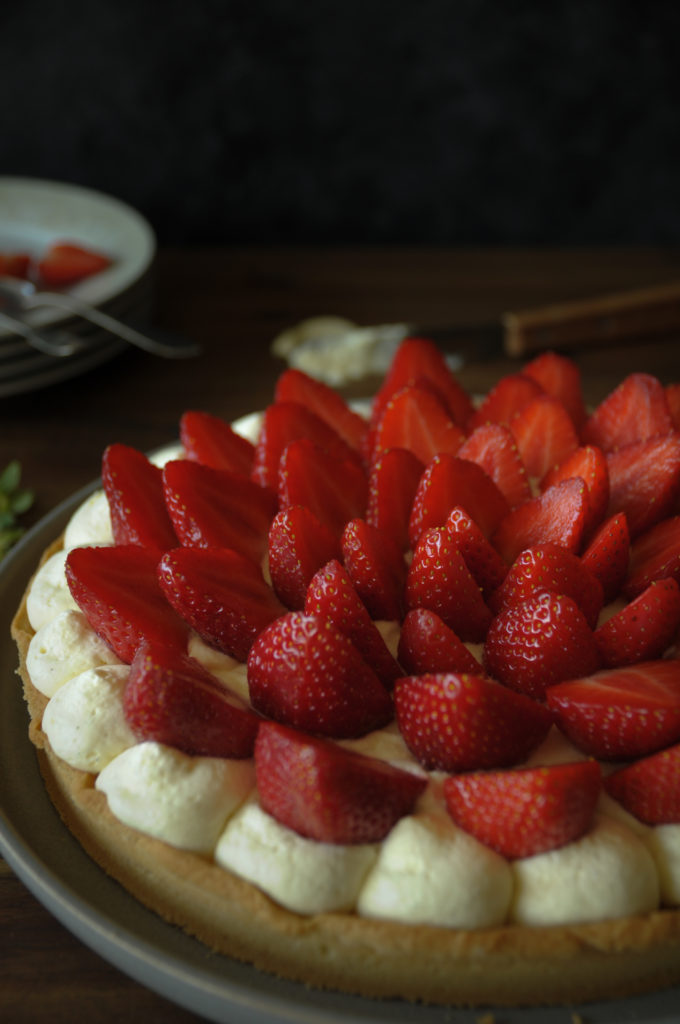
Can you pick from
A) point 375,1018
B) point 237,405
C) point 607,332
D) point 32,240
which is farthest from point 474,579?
point 32,240

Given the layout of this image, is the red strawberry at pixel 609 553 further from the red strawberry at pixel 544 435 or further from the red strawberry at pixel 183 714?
the red strawberry at pixel 183 714

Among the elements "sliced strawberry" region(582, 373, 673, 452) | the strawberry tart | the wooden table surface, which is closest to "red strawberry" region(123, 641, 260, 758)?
the strawberry tart

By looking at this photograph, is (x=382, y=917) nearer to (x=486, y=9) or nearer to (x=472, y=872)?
(x=472, y=872)

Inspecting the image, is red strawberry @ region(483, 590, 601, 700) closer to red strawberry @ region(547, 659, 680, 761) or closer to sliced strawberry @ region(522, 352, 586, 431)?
red strawberry @ region(547, 659, 680, 761)

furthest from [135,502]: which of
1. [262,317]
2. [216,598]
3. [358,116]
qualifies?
[358,116]

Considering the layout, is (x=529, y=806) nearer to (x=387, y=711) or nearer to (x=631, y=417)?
(x=387, y=711)
